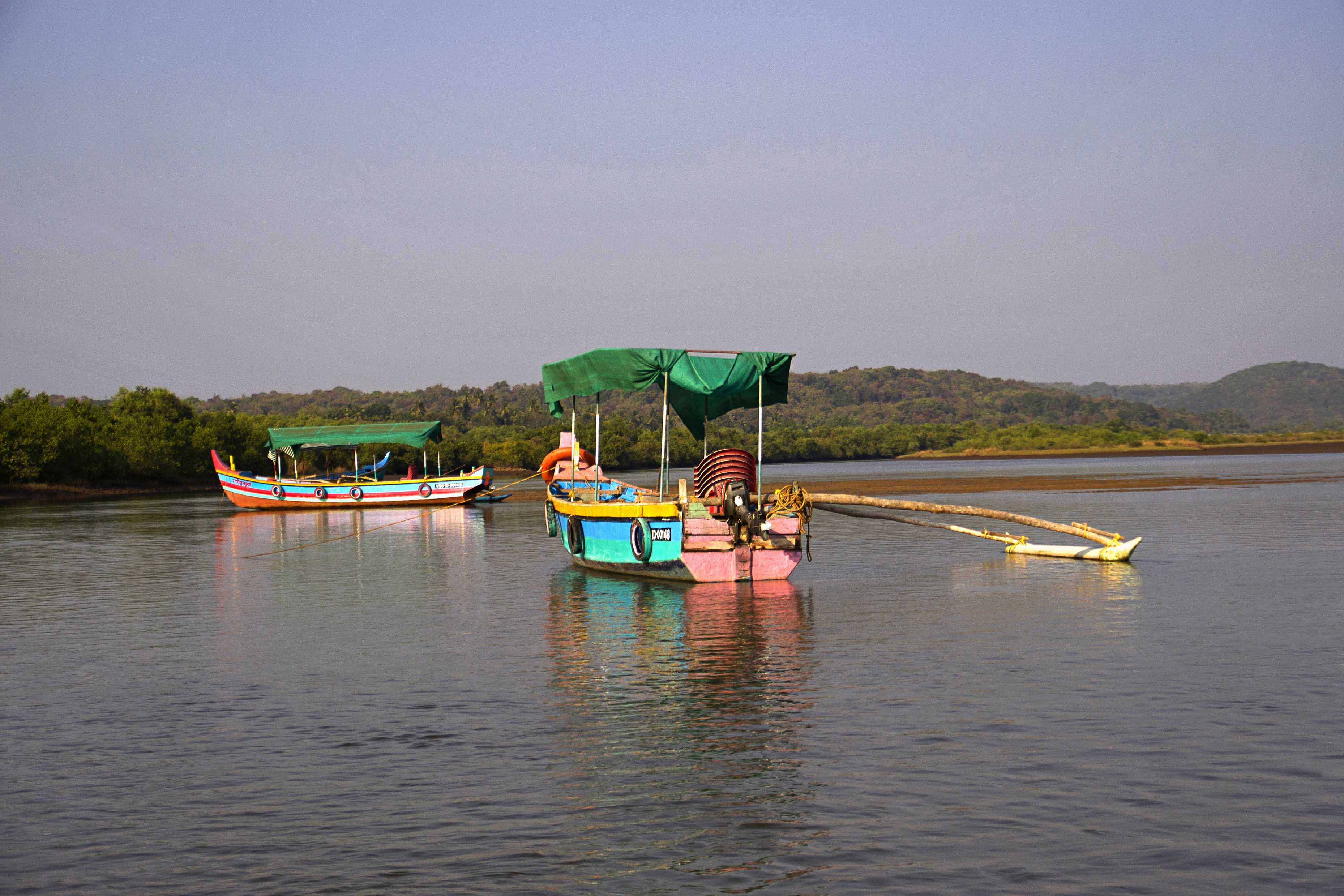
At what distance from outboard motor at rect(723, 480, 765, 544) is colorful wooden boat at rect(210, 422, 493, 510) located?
46109 millimetres

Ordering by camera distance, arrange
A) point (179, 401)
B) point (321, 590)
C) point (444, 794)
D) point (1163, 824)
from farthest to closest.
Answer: point (179, 401) < point (321, 590) < point (444, 794) < point (1163, 824)

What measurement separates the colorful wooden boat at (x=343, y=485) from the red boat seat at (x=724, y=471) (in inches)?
1787

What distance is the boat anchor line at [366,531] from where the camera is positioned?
38.1 m

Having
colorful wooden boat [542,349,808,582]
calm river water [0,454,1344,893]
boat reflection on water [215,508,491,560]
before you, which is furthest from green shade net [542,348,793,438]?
boat reflection on water [215,508,491,560]

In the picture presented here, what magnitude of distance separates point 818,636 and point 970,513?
11149 mm

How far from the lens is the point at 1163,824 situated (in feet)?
30.3

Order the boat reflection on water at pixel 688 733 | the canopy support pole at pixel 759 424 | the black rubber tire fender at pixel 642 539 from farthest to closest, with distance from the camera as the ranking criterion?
the black rubber tire fender at pixel 642 539 < the canopy support pole at pixel 759 424 < the boat reflection on water at pixel 688 733

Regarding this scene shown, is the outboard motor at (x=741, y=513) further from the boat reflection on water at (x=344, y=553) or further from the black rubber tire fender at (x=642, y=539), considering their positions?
the boat reflection on water at (x=344, y=553)

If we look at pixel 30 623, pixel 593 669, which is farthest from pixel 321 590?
pixel 593 669

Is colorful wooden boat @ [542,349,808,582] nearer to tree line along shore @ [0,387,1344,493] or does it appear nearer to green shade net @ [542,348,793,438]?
green shade net @ [542,348,793,438]

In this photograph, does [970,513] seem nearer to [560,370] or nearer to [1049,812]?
[560,370]

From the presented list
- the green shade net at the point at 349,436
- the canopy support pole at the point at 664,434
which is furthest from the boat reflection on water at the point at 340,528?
the canopy support pole at the point at 664,434

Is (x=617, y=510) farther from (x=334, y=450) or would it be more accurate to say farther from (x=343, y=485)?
(x=334, y=450)

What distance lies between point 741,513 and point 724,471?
117 cm
